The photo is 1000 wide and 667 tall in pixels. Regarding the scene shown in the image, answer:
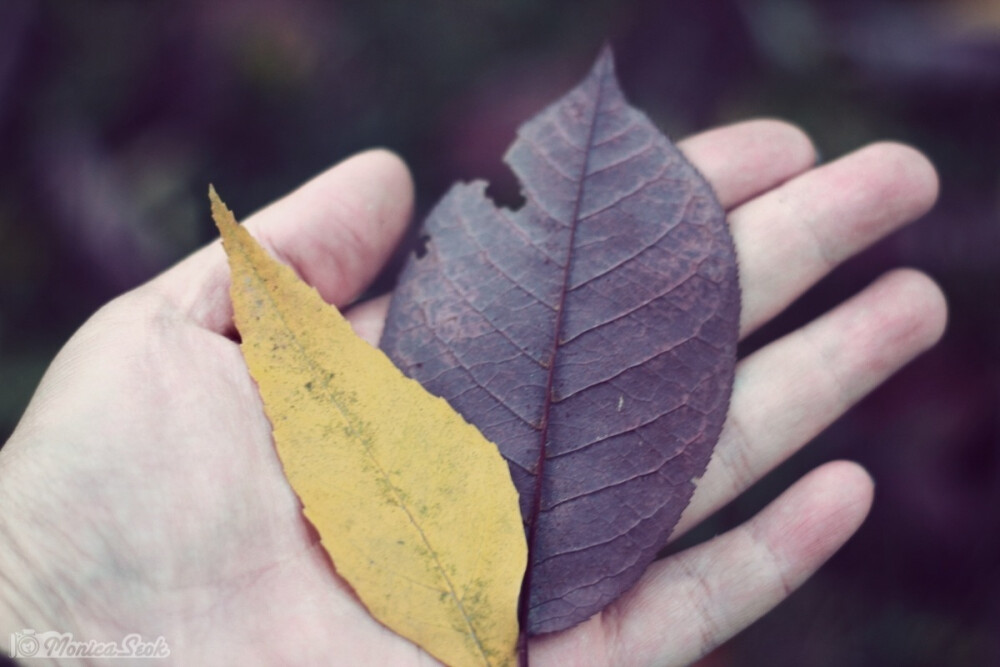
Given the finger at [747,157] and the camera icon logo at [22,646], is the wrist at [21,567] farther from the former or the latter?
the finger at [747,157]

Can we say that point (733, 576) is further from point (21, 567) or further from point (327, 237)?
point (21, 567)

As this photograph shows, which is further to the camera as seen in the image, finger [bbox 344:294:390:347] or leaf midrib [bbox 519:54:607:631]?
finger [bbox 344:294:390:347]

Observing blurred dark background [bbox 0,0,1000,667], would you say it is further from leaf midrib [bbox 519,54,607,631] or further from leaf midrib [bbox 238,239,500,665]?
leaf midrib [bbox 238,239,500,665]

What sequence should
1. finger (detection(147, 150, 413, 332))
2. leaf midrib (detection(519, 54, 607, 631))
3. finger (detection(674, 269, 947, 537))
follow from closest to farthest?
leaf midrib (detection(519, 54, 607, 631)), finger (detection(147, 150, 413, 332)), finger (detection(674, 269, 947, 537))

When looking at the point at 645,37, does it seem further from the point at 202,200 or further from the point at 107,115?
the point at 107,115

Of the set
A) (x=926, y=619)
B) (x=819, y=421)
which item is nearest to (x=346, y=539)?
(x=819, y=421)

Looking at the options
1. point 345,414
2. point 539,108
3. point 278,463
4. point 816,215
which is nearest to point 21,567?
point 278,463

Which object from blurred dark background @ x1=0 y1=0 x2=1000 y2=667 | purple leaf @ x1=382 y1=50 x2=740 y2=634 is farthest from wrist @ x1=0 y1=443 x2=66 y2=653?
blurred dark background @ x1=0 y1=0 x2=1000 y2=667
